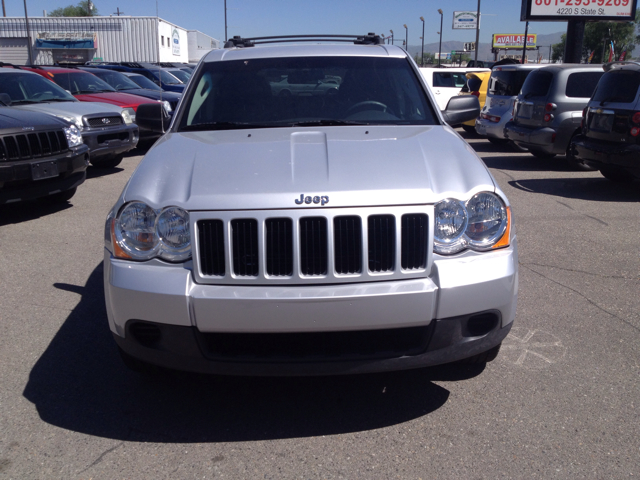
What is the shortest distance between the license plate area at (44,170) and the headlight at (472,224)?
5.61 m

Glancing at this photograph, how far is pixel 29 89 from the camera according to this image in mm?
9859

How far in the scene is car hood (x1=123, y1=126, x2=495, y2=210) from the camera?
2684 millimetres

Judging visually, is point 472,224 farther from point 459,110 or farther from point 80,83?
point 80,83

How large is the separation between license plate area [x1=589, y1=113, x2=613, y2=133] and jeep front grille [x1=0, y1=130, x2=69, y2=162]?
716 cm

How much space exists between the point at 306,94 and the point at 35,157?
4284 mm

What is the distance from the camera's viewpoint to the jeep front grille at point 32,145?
263 inches

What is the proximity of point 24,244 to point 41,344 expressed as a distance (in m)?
2.75

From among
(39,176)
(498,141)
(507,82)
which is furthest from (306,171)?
(498,141)

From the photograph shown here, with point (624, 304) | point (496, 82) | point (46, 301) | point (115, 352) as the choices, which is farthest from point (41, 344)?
point (496, 82)

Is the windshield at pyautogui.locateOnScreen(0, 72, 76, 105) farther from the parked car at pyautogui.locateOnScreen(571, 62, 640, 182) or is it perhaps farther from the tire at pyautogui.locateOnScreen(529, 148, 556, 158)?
the tire at pyautogui.locateOnScreen(529, 148, 556, 158)

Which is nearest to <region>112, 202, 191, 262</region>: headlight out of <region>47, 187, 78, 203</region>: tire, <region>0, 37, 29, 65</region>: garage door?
<region>47, 187, 78, 203</region>: tire

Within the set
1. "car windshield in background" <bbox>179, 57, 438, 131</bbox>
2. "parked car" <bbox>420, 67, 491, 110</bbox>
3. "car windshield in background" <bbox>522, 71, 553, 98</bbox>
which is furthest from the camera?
"parked car" <bbox>420, 67, 491, 110</bbox>

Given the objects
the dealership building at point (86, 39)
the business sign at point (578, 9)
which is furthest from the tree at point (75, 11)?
the business sign at point (578, 9)

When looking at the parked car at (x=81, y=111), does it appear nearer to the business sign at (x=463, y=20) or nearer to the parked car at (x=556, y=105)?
the parked car at (x=556, y=105)
